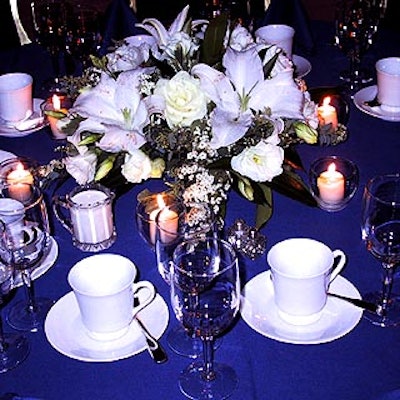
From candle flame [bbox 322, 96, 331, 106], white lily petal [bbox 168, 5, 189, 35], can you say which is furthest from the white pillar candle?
candle flame [bbox 322, 96, 331, 106]


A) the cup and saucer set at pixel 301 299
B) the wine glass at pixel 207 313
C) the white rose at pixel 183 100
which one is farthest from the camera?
the white rose at pixel 183 100

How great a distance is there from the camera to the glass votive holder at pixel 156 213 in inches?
52.4

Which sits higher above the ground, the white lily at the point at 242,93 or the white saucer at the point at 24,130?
the white lily at the point at 242,93

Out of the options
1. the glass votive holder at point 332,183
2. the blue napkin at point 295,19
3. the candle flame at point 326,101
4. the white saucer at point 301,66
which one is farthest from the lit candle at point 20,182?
the blue napkin at point 295,19

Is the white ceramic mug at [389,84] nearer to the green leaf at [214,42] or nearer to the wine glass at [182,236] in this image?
the green leaf at [214,42]

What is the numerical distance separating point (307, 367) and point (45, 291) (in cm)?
46

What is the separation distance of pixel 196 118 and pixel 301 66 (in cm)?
81

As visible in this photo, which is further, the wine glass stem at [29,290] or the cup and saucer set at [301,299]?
the wine glass stem at [29,290]

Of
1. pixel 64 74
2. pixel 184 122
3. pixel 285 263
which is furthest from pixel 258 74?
pixel 64 74

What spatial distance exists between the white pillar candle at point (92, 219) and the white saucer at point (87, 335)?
18 cm

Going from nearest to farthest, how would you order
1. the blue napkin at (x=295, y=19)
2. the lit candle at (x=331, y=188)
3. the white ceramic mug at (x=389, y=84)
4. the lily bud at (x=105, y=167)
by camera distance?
the lily bud at (x=105, y=167) < the lit candle at (x=331, y=188) < the white ceramic mug at (x=389, y=84) < the blue napkin at (x=295, y=19)

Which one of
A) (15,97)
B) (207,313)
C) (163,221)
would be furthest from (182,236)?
(15,97)

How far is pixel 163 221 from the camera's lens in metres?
1.32

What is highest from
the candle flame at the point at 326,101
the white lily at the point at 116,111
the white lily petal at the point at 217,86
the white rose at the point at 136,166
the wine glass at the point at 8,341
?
the white lily petal at the point at 217,86
